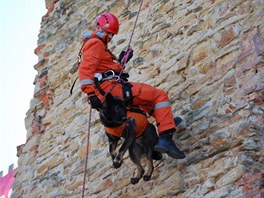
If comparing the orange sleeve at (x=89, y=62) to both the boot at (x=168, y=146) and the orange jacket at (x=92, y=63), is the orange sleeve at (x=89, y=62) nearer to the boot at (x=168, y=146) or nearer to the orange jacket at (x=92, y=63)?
the orange jacket at (x=92, y=63)

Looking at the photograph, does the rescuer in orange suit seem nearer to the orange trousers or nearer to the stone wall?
the orange trousers

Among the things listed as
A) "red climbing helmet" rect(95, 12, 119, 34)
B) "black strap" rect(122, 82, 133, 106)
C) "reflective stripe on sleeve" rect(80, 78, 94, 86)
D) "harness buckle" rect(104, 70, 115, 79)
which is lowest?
"black strap" rect(122, 82, 133, 106)

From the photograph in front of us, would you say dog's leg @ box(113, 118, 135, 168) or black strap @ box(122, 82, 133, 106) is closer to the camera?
dog's leg @ box(113, 118, 135, 168)

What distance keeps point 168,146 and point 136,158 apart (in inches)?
14.9

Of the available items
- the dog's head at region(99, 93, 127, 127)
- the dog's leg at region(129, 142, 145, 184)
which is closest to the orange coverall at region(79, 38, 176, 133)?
the dog's head at region(99, 93, 127, 127)

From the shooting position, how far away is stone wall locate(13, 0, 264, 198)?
3.99 metres

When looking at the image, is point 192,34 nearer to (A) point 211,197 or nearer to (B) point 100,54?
(B) point 100,54

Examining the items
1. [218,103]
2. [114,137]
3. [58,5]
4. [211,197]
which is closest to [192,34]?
[218,103]

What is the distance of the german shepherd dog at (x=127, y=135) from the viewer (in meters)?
3.99

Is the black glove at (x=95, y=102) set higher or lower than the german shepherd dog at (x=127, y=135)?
higher

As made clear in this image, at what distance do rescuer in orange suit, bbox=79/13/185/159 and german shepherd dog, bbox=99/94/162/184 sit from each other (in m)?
0.10

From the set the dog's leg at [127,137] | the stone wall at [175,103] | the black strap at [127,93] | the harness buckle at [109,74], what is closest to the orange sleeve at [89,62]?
the harness buckle at [109,74]

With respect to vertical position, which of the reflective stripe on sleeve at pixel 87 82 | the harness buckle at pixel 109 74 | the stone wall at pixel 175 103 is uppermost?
the reflective stripe on sleeve at pixel 87 82

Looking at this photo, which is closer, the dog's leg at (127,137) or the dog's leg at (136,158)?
the dog's leg at (127,137)
